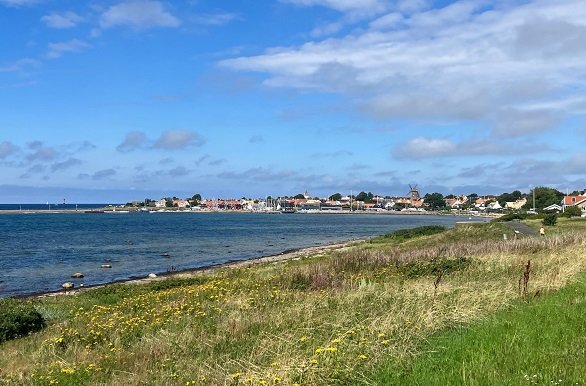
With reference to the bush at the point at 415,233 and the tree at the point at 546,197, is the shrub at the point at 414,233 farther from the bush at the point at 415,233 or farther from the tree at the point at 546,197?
the tree at the point at 546,197

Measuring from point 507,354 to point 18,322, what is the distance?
13.8m

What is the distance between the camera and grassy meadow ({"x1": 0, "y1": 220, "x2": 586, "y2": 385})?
7383mm

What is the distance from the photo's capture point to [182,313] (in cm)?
1351

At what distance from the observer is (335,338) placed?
357 inches

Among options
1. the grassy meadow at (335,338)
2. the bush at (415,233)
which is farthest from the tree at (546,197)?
the grassy meadow at (335,338)

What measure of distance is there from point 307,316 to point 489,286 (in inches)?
189

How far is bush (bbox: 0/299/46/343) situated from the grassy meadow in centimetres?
82

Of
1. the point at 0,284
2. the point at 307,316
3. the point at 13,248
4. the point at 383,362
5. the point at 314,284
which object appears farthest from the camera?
the point at 13,248

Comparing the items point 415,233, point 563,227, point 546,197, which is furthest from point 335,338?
point 546,197

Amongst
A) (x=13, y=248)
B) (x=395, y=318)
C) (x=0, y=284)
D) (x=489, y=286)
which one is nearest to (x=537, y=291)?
(x=489, y=286)

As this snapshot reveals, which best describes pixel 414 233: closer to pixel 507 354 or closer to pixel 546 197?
pixel 507 354

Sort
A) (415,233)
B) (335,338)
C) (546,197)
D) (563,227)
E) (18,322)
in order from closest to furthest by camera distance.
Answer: (335,338) → (18,322) → (563,227) → (415,233) → (546,197)

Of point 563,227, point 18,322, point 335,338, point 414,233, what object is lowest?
point 18,322

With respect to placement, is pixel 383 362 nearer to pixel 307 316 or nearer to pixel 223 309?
pixel 307 316
